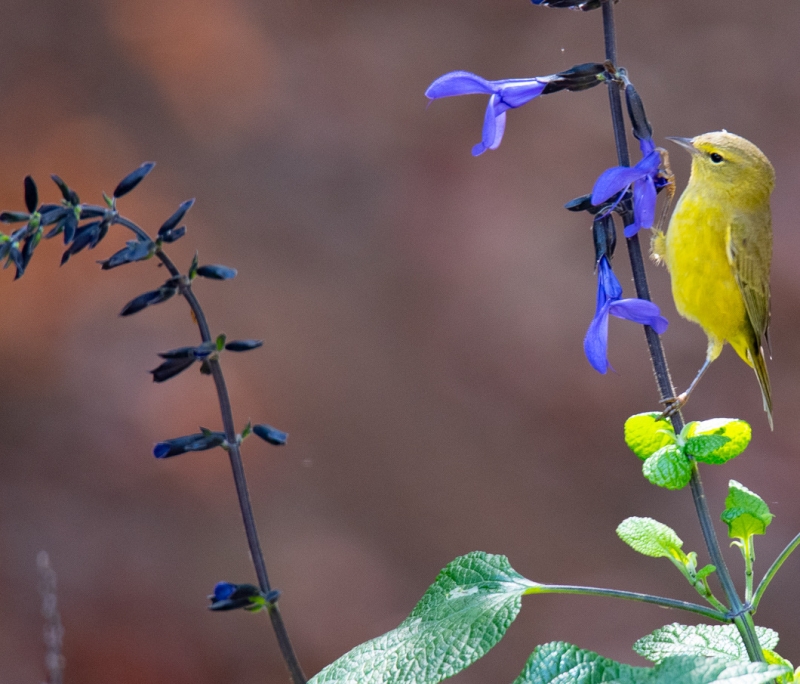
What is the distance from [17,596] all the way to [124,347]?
0.93m

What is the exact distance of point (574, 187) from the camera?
3828 mm

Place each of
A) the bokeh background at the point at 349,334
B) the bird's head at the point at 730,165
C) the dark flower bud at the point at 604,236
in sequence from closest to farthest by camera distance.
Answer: the dark flower bud at the point at 604,236
the bird's head at the point at 730,165
the bokeh background at the point at 349,334

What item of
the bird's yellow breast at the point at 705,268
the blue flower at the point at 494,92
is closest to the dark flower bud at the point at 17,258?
the blue flower at the point at 494,92

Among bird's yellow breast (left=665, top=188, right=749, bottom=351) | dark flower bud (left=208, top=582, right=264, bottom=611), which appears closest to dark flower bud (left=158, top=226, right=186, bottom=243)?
dark flower bud (left=208, top=582, right=264, bottom=611)

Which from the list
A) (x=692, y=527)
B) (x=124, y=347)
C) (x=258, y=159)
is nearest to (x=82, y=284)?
(x=124, y=347)

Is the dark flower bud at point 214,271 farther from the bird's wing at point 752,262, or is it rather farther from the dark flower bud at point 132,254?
the bird's wing at point 752,262

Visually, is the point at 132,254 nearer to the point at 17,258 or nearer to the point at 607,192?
the point at 17,258

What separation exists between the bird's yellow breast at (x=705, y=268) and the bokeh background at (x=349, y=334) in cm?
193

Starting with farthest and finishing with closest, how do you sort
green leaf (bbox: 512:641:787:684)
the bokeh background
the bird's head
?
the bokeh background < the bird's head < green leaf (bbox: 512:641:787:684)

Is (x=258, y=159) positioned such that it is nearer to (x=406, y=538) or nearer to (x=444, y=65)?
(x=444, y=65)

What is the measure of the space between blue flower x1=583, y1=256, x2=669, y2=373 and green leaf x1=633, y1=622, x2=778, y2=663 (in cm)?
29

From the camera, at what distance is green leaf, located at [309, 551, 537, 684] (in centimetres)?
79

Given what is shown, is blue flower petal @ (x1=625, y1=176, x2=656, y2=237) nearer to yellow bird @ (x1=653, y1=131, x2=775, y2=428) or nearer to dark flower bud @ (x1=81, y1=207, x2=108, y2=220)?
dark flower bud @ (x1=81, y1=207, x2=108, y2=220)

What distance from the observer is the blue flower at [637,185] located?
0.83 m
